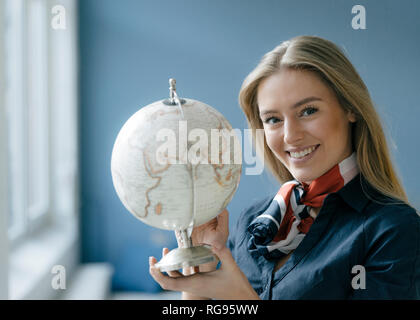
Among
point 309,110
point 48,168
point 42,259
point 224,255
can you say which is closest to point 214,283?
point 224,255

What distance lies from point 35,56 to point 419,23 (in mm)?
2409

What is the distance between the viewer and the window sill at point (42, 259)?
2.31 metres

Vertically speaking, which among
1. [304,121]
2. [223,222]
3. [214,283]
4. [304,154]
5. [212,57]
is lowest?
[214,283]

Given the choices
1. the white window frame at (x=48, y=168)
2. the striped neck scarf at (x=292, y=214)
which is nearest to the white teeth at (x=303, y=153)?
the striped neck scarf at (x=292, y=214)

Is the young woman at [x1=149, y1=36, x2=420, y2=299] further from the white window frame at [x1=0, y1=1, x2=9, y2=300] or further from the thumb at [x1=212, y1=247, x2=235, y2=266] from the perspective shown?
the white window frame at [x1=0, y1=1, x2=9, y2=300]

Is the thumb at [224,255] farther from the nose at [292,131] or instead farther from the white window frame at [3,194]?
the white window frame at [3,194]

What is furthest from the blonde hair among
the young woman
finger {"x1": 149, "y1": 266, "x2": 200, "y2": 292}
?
finger {"x1": 149, "y1": 266, "x2": 200, "y2": 292}

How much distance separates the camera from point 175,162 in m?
0.94

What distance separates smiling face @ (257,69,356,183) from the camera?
124 centimetres

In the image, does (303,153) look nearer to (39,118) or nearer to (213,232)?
(213,232)

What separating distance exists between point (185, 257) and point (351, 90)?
70cm

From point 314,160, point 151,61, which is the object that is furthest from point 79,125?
point 314,160

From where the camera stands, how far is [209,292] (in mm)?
1035

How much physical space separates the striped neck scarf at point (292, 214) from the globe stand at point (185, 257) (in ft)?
1.10
